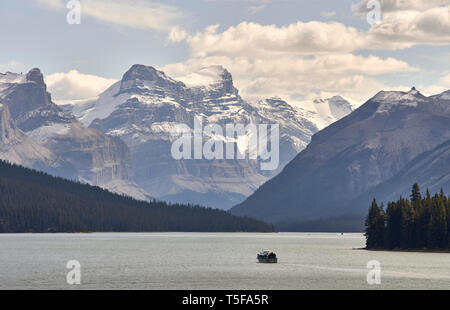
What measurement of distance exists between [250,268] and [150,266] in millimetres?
21941
